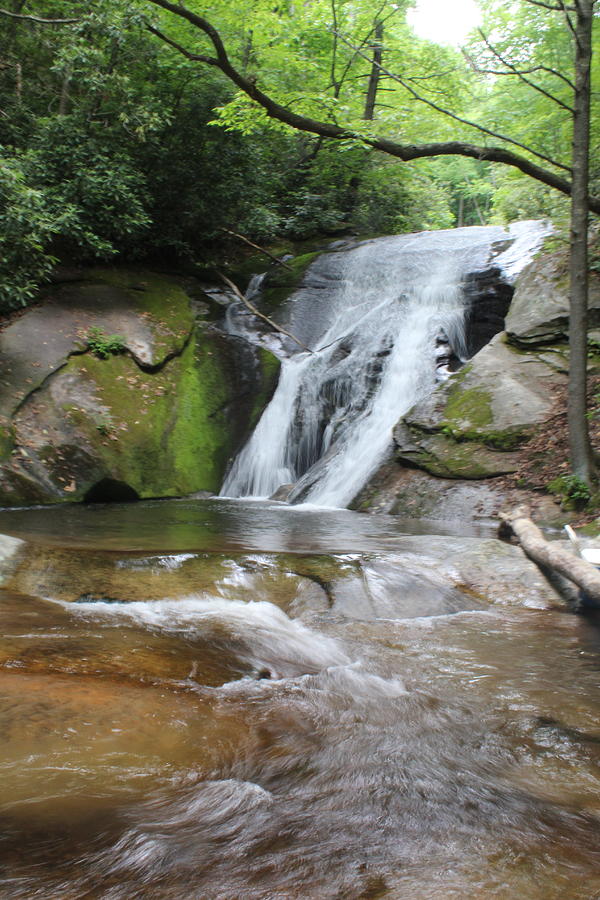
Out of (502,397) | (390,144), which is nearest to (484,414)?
(502,397)

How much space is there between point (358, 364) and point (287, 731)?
9.29 m

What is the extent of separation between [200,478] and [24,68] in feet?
32.5

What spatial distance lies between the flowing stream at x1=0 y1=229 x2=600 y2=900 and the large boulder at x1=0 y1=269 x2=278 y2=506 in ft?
10.2

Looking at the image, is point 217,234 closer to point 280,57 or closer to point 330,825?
point 280,57

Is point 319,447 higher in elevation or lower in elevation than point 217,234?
lower

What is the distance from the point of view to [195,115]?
1278cm

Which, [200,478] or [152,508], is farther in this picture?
[200,478]

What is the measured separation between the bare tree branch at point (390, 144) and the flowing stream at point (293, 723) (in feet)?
17.9

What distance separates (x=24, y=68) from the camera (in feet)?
42.8

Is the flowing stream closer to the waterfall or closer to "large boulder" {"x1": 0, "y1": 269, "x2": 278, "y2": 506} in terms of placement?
"large boulder" {"x1": 0, "y1": 269, "x2": 278, "y2": 506}

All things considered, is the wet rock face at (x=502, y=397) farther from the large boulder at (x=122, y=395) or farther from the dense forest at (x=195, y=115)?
the large boulder at (x=122, y=395)

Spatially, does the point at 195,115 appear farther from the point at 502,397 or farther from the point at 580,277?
the point at 580,277

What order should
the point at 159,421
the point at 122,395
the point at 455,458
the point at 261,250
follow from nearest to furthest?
the point at 455,458 → the point at 122,395 → the point at 159,421 → the point at 261,250

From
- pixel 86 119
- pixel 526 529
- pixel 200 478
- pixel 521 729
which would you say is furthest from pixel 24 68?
pixel 521 729
